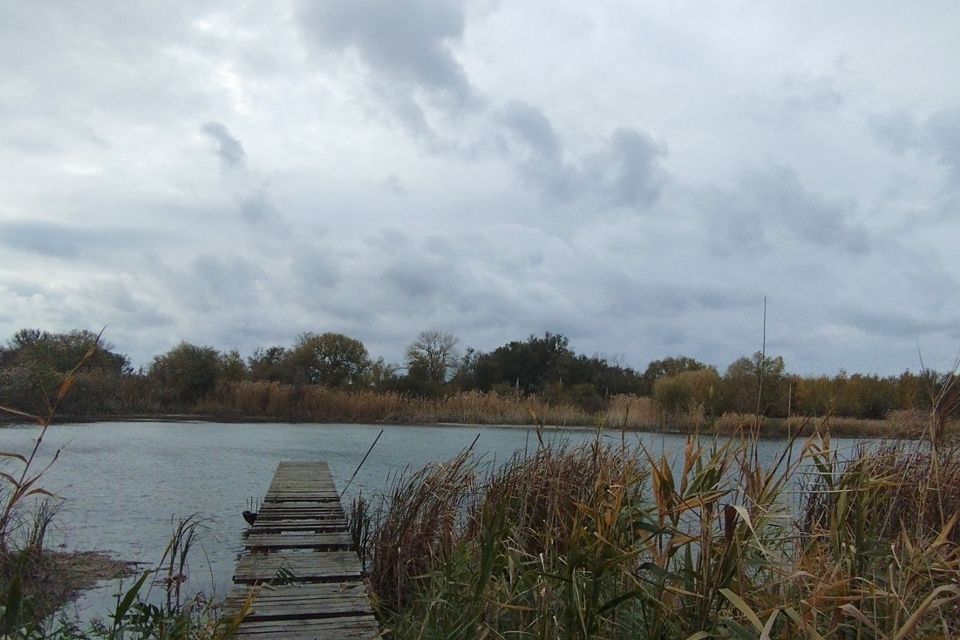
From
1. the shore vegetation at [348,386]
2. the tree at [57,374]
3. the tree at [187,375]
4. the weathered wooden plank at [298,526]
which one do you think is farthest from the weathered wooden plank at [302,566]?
the tree at [187,375]

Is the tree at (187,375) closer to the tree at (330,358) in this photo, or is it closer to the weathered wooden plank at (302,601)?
the tree at (330,358)

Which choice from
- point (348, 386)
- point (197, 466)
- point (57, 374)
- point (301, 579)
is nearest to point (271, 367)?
point (348, 386)

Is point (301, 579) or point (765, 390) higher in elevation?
point (765, 390)

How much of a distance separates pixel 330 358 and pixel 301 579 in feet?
138

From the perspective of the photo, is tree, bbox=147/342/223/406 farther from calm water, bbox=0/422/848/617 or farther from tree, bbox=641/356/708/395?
tree, bbox=641/356/708/395

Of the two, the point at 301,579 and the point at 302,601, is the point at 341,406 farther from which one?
the point at 302,601

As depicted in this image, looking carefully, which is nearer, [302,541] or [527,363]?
[302,541]

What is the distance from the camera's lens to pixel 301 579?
560cm

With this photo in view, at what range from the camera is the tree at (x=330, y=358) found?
45.7 m

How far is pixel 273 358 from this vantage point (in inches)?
1900

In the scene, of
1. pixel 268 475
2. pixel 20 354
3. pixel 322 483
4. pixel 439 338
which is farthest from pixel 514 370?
pixel 322 483

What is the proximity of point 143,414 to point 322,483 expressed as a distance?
22.5 meters

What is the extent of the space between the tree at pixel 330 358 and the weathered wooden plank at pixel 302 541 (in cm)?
3798

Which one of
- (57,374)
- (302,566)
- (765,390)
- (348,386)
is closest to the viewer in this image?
(765,390)
